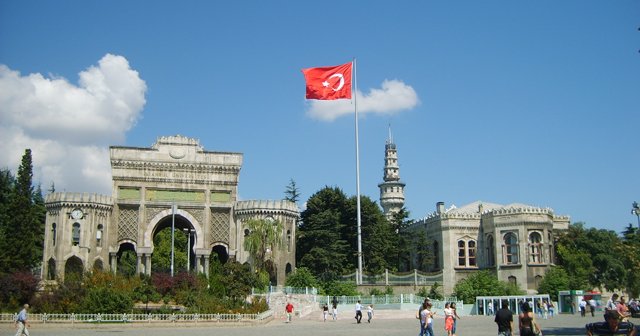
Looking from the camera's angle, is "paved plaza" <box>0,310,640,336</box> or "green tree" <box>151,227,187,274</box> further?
"green tree" <box>151,227,187,274</box>

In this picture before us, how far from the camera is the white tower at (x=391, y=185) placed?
102812 millimetres

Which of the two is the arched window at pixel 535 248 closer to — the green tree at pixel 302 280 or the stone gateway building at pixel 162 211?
the green tree at pixel 302 280

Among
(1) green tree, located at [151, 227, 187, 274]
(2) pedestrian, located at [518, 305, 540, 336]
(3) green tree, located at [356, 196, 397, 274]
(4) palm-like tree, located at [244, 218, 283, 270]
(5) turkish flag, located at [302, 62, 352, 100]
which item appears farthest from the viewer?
(1) green tree, located at [151, 227, 187, 274]

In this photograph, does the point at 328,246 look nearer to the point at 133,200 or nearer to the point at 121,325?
the point at 133,200

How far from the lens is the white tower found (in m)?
103

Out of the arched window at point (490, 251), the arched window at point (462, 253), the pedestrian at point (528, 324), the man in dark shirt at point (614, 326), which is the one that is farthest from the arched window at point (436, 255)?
the pedestrian at point (528, 324)

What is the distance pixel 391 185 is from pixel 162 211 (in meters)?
56.0

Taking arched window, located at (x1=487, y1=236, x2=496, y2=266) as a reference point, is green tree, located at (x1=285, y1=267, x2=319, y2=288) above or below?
below

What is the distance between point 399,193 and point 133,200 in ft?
191

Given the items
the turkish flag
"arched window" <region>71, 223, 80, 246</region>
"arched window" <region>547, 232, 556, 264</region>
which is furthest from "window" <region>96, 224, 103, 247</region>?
"arched window" <region>547, 232, 556, 264</region>

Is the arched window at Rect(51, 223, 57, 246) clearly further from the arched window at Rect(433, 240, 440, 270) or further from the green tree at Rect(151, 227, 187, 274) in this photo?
the arched window at Rect(433, 240, 440, 270)

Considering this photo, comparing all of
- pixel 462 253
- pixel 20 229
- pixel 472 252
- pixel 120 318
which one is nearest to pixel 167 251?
pixel 20 229

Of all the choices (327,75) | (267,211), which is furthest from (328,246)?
(327,75)

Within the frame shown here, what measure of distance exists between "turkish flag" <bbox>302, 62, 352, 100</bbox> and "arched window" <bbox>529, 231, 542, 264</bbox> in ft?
60.5
